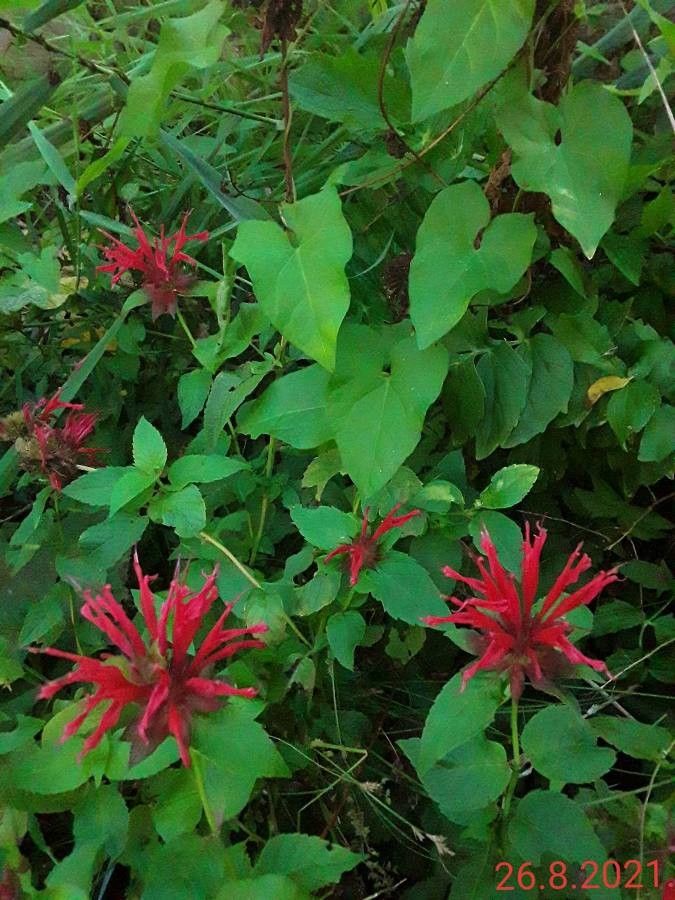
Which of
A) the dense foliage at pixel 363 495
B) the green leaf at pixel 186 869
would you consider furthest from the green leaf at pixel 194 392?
the green leaf at pixel 186 869

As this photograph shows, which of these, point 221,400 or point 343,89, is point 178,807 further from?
point 343,89

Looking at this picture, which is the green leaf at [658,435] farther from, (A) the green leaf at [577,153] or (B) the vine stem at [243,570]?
(B) the vine stem at [243,570]

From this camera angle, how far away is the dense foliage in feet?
1.38

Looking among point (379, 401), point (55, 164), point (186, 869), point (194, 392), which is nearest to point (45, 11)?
point (55, 164)

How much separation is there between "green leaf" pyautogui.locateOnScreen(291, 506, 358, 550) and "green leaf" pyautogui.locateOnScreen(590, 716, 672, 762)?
20 centimetres

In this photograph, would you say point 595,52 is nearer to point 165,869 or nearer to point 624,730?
point 624,730

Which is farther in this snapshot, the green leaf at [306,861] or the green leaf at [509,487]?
the green leaf at [509,487]

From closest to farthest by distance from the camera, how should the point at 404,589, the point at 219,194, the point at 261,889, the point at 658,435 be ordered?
the point at 261,889 → the point at 404,589 → the point at 658,435 → the point at 219,194

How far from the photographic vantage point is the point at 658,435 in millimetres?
603

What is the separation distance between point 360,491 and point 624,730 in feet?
0.76

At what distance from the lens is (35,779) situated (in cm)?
44

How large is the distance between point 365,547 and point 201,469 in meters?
0.14

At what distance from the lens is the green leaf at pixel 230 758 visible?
1.32 feet

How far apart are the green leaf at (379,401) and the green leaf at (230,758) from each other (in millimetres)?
172
